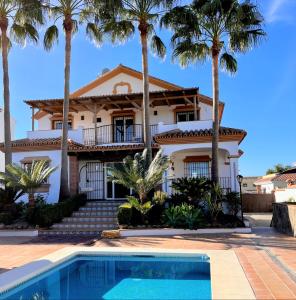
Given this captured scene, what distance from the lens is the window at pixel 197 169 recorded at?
23.6m

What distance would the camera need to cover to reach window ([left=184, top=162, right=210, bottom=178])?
23641mm

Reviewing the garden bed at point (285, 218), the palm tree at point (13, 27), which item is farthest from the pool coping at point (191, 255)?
the palm tree at point (13, 27)

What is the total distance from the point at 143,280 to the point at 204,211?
9.66 metres

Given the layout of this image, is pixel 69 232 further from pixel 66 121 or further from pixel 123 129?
pixel 123 129

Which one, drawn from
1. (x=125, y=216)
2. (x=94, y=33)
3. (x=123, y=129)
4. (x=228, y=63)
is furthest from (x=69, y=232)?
(x=228, y=63)

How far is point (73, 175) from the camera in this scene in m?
23.5

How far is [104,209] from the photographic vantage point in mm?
21406

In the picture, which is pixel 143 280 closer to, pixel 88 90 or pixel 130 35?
pixel 130 35

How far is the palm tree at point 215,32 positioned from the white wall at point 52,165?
32.0ft

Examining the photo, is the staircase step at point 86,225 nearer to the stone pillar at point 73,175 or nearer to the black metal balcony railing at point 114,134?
the stone pillar at point 73,175

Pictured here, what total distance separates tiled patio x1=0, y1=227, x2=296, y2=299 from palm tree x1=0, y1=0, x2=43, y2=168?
7882 millimetres

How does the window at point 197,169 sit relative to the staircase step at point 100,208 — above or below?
above

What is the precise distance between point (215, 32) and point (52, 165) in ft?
41.4

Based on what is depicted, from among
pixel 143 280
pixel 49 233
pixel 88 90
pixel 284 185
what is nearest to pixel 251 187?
pixel 284 185
